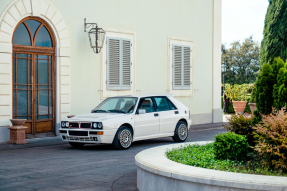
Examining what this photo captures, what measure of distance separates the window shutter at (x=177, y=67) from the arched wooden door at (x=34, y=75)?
645 centimetres

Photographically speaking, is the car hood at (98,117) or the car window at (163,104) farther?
the car window at (163,104)

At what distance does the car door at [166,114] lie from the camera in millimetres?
12688

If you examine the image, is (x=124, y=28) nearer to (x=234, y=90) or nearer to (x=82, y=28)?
(x=82, y=28)

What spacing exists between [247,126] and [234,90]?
2004 cm

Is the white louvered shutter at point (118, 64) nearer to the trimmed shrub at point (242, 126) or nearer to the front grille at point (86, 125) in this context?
the front grille at point (86, 125)

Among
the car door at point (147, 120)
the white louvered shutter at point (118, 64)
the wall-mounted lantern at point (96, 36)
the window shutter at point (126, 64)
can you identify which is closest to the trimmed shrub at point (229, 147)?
the car door at point (147, 120)

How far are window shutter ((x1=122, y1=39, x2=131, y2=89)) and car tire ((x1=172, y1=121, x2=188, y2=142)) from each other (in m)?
4.29

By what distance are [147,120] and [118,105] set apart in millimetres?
940

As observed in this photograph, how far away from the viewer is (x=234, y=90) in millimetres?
27531

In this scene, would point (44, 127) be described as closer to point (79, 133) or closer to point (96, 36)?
point (79, 133)

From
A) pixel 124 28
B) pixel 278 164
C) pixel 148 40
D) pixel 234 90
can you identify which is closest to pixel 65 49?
pixel 124 28

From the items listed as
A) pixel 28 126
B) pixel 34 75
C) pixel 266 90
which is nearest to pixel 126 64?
pixel 34 75

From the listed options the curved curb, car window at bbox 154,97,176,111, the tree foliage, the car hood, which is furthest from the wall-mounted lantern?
the tree foliage

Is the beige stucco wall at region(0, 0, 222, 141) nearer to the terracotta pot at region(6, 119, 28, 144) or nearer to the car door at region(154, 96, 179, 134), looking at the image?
the terracotta pot at region(6, 119, 28, 144)
